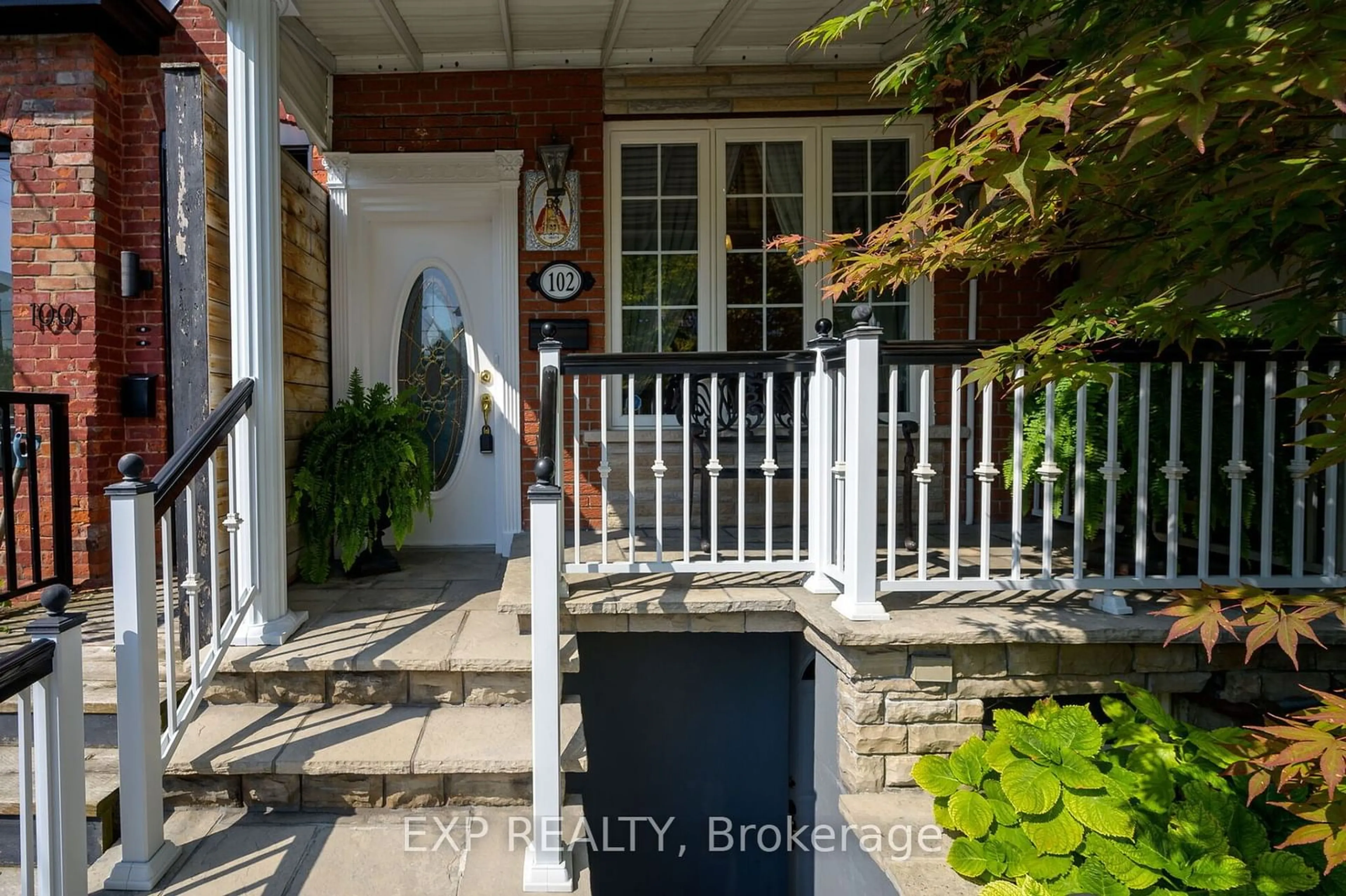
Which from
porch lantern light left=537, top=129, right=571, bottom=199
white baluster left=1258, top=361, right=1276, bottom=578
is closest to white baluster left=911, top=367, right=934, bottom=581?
white baluster left=1258, top=361, right=1276, bottom=578

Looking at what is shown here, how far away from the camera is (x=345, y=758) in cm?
222

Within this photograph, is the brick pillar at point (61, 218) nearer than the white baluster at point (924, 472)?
No

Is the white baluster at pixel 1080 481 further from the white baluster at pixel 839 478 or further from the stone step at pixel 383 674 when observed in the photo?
the stone step at pixel 383 674

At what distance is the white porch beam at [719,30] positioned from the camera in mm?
3447

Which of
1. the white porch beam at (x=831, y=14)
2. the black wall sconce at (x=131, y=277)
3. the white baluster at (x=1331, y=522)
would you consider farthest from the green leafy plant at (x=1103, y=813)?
the black wall sconce at (x=131, y=277)

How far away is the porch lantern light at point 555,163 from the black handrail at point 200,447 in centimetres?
203

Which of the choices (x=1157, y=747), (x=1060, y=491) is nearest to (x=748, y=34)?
(x=1060, y=491)

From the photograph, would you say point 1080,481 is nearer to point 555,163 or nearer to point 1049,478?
point 1049,478

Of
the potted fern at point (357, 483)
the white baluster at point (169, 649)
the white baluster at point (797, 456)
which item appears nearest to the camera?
the white baluster at point (169, 649)

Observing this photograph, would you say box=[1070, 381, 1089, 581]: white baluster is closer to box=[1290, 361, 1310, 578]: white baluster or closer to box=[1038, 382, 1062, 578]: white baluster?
box=[1038, 382, 1062, 578]: white baluster

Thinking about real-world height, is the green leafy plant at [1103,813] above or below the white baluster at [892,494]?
below

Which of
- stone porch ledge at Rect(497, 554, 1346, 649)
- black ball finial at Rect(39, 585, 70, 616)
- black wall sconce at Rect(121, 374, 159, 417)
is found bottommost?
stone porch ledge at Rect(497, 554, 1346, 649)

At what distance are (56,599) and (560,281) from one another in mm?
2901

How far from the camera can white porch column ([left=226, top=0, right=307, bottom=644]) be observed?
2699mm
